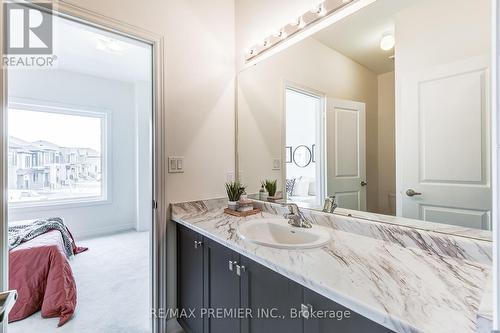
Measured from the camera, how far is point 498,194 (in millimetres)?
462

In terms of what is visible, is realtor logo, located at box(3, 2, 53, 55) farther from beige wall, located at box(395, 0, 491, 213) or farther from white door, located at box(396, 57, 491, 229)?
white door, located at box(396, 57, 491, 229)

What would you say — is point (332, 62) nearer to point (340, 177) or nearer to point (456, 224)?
point (340, 177)

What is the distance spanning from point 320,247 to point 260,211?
2.75 feet

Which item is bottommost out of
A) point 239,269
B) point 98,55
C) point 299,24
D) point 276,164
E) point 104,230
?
point 104,230

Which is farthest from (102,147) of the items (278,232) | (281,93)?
(278,232)

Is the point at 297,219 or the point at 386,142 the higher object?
the point at 386,142

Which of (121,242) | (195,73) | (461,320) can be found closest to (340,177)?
(461,320)

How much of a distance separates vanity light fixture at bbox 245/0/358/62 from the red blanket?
7.75 ft

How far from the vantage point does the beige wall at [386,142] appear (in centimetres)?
127

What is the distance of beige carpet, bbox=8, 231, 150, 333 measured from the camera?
186 centimetres

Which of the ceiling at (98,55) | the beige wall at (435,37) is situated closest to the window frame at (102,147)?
the ceiling at (98,55)

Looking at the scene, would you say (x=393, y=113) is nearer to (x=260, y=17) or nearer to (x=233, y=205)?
(x=233, y=205)

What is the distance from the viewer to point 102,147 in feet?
14.0

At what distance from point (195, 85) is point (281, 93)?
0.68 metres
